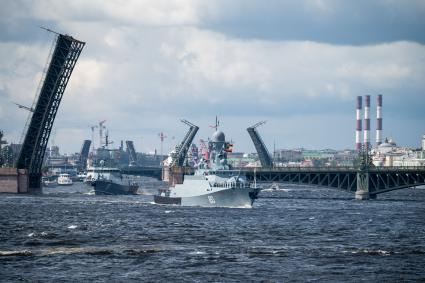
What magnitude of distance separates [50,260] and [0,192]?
86062 millimetres

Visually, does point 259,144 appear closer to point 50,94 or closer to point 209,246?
point 50,94

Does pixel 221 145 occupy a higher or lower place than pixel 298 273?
higher

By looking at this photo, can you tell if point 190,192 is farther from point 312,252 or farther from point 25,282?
point 25,282

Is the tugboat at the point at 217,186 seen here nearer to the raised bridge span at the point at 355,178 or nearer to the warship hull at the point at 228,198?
the warship hull at the point at 228,198

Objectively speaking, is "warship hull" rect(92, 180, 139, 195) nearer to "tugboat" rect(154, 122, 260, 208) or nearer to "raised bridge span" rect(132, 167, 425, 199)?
"raised bridge span" rect(132, 167, 425, 199)

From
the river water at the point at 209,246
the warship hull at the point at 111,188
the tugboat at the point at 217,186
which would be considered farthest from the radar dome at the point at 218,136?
the warship hull at the point at 111,188

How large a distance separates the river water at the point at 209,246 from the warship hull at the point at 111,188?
6282cm

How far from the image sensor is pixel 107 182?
6673 inches

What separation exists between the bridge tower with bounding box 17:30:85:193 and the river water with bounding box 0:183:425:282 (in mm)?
14430

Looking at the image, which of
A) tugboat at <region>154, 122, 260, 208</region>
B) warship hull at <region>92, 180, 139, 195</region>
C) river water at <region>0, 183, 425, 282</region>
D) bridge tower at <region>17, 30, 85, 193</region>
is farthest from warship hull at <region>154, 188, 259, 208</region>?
warship hull at <region>92, 180, 139, 195</region>

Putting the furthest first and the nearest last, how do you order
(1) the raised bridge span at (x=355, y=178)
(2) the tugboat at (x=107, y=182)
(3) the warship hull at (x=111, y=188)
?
(2) the tugboat at (x=107, y=182)
(3) the warship hull at (x=111, y=188)
(1) the raised bridge span at (x=355, y=178)

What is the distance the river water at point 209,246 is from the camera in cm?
5012

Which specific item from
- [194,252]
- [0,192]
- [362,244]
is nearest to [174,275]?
[194,252]

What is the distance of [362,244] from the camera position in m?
66.9
